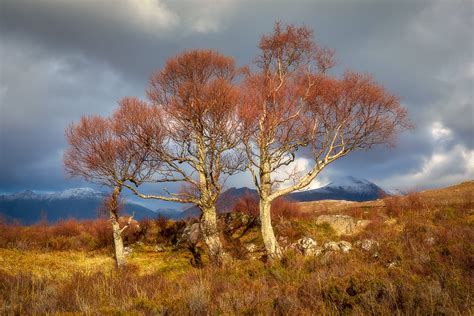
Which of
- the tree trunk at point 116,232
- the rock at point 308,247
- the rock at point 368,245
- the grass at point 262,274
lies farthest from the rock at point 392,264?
the tree trunk at point 116,232

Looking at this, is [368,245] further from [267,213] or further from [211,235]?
[211,235]

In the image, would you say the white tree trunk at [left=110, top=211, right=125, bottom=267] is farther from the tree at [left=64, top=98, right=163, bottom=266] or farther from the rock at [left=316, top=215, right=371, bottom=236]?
the rock at [left=316, top=215, right=371, bottom=236]

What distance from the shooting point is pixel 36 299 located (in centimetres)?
815

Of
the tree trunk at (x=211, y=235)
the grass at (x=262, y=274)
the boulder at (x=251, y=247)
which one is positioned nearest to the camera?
the grass at (x=262, y=274)

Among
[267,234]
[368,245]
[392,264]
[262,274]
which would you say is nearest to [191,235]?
[267,234]

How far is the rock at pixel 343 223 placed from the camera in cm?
2080

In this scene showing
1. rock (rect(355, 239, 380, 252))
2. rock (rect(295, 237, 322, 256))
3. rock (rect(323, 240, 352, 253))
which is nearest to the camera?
rock (rect(355, 239, 380, 252))

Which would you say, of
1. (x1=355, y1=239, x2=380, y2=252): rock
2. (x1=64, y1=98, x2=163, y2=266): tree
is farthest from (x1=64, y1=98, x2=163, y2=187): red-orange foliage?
(x1=355, y1=239, x2=380, y2=252): rock

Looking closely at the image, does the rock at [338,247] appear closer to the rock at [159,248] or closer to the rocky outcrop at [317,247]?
the rocky outcrop at [317,247]

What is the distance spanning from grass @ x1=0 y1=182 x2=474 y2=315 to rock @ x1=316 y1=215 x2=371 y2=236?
48cm

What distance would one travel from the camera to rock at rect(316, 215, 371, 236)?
20.8 m

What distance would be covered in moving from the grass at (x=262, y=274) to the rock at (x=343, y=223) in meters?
0.48

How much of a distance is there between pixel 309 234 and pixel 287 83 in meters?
9.15

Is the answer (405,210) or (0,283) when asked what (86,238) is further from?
(405,210)
